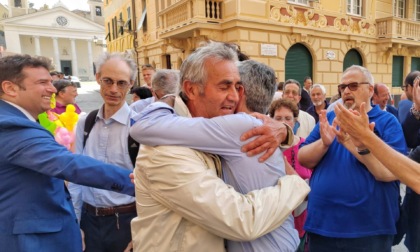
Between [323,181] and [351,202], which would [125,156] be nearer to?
[323,181]

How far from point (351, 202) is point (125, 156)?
1.61 metres

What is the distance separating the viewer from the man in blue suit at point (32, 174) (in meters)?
1.49

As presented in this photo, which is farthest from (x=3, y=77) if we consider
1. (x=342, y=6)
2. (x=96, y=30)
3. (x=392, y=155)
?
(x=96, y=30)

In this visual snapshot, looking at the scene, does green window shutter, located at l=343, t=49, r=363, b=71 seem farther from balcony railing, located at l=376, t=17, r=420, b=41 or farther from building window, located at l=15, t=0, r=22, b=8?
building window, located at l=15, t=0, r=22, b=8

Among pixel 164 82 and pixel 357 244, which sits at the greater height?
pixel 164 82

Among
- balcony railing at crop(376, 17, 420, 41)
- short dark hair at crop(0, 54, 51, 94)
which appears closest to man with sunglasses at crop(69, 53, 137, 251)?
short dark hair at crop(0, 54, 51, 94)

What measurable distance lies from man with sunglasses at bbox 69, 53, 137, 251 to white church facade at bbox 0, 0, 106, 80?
193 ft

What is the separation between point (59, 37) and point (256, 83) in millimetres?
66370

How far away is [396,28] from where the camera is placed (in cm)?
1378

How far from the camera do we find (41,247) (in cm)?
155

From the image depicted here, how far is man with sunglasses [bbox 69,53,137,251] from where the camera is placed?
2100 millimetres

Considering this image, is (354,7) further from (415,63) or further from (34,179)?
(34,179)

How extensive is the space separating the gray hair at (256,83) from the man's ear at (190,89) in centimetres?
26

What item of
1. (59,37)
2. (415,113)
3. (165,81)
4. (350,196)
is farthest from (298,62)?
(59,37)
